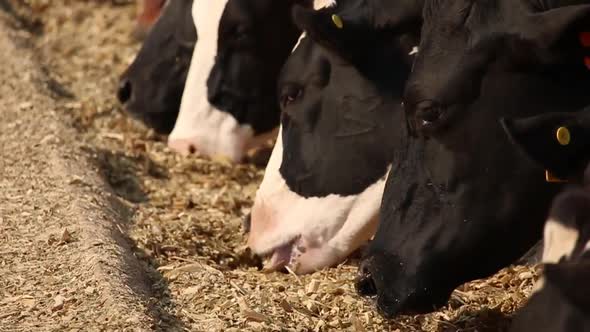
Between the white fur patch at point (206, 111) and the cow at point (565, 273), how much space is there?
2847 mm

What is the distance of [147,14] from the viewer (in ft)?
29.1

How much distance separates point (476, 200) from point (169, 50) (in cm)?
302

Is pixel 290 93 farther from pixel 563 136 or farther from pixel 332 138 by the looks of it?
pixel 563 136

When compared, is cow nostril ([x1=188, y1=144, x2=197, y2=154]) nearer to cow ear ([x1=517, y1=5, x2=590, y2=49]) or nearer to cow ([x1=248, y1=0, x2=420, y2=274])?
cow ([x1=248, y1=0, x2=420, y2=274])

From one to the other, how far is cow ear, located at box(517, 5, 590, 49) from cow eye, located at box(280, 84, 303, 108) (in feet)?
4.58

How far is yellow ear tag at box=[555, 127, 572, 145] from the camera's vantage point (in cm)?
416

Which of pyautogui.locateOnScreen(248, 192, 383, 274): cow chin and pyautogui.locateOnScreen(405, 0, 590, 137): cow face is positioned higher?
pyautogui.locateOnScreen(405, 0, 590, 137): cow face

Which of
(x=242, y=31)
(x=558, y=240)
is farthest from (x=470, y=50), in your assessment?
(x=242, y=31)

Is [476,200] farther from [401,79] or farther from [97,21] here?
[97,21]

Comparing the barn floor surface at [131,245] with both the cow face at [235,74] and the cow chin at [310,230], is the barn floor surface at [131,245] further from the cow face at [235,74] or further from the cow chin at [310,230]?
the cow face at [235,74]

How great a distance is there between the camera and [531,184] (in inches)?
179

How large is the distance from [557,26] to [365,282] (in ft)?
3.26

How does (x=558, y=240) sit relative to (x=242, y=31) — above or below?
above

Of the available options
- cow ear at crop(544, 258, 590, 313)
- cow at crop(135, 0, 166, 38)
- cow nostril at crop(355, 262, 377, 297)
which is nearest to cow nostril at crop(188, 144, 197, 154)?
cow at crop(135, 0, 166, 38)
